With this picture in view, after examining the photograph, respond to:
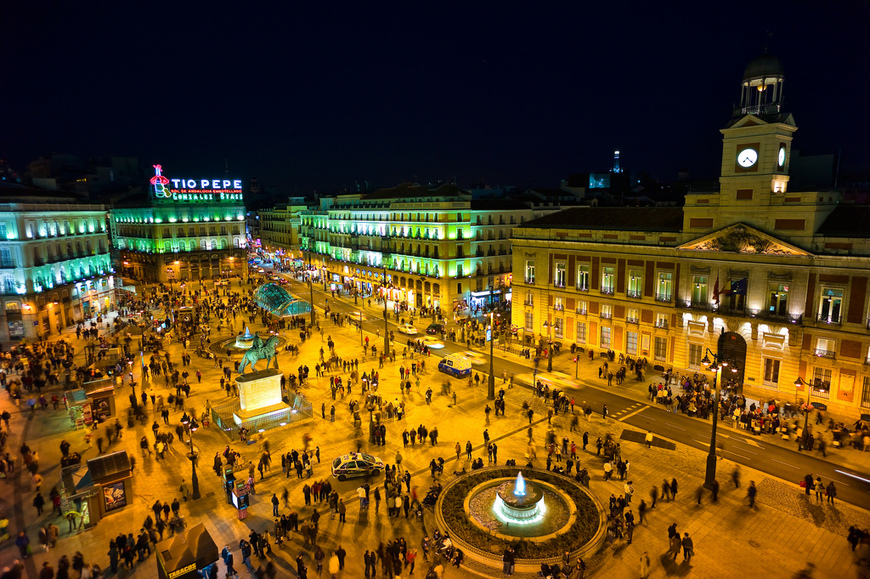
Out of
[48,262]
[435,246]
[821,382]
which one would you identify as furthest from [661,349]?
[48,262]

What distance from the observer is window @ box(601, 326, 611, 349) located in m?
44.6

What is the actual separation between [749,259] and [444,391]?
2392 cm

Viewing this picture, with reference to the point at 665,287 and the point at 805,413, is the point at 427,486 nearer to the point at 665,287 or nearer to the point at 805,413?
the point at 805,413

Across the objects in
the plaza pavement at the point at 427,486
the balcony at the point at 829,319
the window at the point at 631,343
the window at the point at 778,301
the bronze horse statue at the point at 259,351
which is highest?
the window at the point at 778,301

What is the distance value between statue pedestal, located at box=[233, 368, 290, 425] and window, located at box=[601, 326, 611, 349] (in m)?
28.3

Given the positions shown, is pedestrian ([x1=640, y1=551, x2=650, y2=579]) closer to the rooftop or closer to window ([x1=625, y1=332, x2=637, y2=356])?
window ([x1=625, y1=332, x2=637, y2=356])

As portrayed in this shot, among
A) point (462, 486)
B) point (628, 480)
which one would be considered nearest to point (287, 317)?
point (462, 486)

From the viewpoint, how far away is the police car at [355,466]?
81.3 feet

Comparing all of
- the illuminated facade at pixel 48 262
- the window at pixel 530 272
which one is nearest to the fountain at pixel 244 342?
the illuminated facade at pixel 48 262

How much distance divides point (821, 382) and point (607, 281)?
56.0ft

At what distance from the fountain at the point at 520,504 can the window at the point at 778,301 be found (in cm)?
2374

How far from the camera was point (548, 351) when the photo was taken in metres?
44.1

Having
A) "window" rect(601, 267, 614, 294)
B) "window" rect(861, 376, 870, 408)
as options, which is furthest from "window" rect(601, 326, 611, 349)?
"window" rect(861, 376, 870, 408)

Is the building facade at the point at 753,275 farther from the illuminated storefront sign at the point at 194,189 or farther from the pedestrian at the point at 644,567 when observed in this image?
the illuminated storefront sign at the point at 194,189
